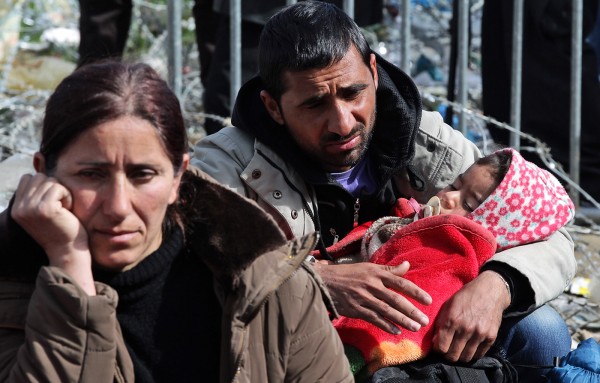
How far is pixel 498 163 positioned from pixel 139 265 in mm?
1480

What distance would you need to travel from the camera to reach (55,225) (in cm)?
235

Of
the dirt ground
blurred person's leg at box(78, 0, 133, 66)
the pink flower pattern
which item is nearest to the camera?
the pink flower pattern

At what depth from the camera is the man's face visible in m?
3.51

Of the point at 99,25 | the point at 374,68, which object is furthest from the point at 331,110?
the point at 99,25

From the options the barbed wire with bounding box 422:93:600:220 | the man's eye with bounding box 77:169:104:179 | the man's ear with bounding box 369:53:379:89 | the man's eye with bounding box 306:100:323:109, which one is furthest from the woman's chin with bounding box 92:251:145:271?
the barbed wire with bounding box 422:93:600:220

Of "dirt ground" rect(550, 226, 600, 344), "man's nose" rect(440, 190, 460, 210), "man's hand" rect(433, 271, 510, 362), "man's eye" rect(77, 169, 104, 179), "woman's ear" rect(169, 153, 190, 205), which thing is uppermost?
"man's eye" rect(77, 169, 104, 179)

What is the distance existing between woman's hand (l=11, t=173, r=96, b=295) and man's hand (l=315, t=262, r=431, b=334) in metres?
0.99

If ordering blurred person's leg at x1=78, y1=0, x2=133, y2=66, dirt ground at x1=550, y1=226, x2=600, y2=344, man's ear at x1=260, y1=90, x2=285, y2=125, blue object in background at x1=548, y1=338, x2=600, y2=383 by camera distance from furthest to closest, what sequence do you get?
blurred person's leg at x1=78, y1=0, x2=133, y2=66 → dirt ground at x1=550, y1=226, x2=600, y2=344 → man's ear at x1=260, y1=90, x2=285, y2=125 → blue object in background at x1=548, y1=338, x2=600, y2=383

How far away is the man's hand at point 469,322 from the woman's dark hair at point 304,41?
87 cm

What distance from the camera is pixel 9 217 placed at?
243 centimetres

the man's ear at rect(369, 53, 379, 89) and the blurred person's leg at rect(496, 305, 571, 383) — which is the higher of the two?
the man's ear at rect(369, 53, 379, 89)

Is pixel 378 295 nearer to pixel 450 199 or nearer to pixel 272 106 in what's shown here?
pixel 450 199

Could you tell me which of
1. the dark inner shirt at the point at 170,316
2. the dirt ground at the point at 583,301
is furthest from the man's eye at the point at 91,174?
the dirt ground at the point at 583,301

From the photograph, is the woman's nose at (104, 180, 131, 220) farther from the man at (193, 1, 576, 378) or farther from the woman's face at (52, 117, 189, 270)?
the man at (193, 1, 576, 378)
